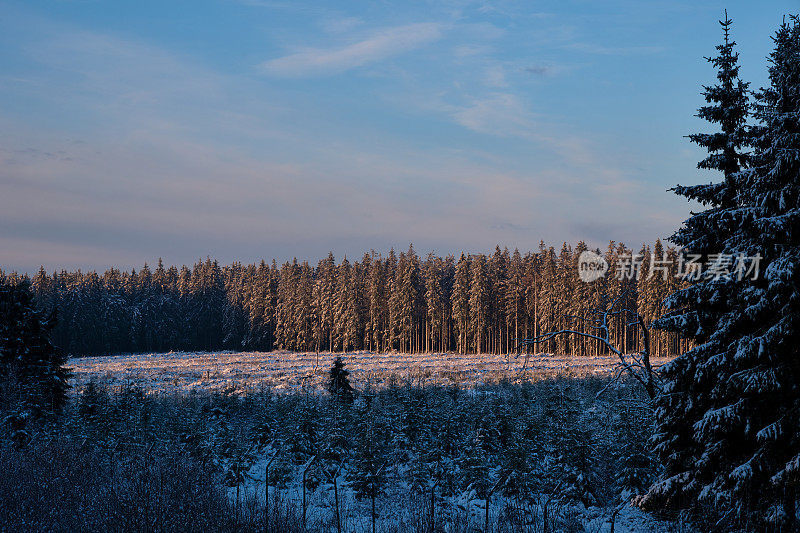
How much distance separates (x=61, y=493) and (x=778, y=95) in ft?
65.6

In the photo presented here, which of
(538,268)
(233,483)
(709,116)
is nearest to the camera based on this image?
(709,116)

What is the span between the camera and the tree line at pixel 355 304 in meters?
76.0

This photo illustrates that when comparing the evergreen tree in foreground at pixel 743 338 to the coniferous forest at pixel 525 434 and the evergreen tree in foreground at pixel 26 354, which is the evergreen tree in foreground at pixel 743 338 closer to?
the coniferous forest at pixel 525 434

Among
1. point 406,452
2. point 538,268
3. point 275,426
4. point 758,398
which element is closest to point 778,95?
point 758,398

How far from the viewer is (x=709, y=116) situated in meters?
13.4

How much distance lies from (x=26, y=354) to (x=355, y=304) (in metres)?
64.4

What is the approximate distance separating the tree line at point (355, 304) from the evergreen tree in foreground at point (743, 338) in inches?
2048

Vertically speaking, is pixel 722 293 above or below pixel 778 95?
below

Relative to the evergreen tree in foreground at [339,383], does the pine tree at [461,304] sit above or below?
above

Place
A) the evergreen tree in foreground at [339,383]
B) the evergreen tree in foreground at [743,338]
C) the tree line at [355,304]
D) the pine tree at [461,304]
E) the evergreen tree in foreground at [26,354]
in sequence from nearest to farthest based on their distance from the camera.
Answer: the evergreen tree in foreground at [743,338] → the evergreen tree in foreground at [26,354] → the evergreen tree in foreground at [339,383] → the tree line at [355,304] → the pine tree at [461,304]

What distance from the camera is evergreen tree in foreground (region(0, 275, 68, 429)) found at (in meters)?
25.6

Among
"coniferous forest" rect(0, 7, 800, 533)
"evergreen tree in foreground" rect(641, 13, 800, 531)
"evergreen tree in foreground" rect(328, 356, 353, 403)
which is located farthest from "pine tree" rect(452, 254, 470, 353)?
"evergreen tree in foreground" rect(641, 13, 800, 531)

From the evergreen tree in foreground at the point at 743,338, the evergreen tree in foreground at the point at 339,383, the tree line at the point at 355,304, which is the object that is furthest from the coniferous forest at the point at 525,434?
the tree line at the point at 355,304

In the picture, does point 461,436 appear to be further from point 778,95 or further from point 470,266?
point 470,266
